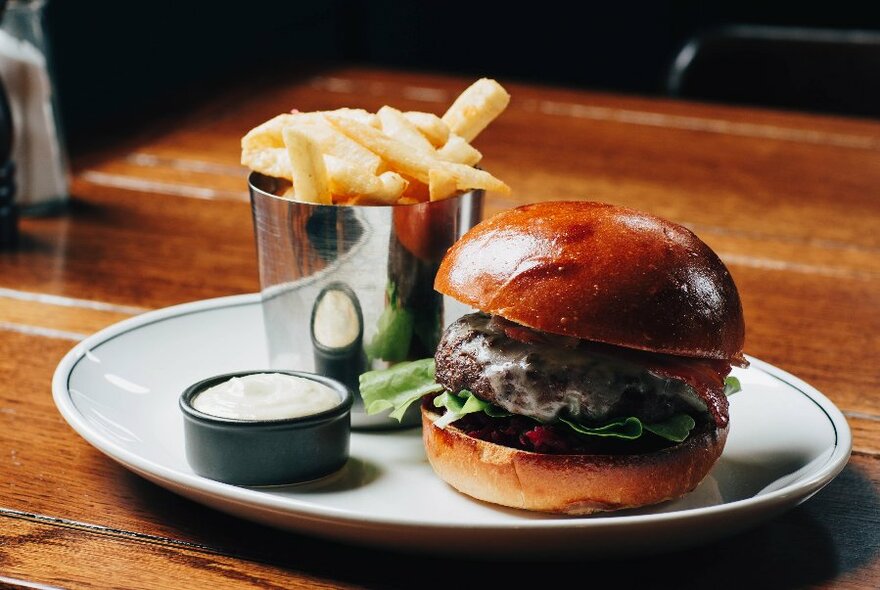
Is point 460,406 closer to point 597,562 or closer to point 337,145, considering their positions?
point 597,562

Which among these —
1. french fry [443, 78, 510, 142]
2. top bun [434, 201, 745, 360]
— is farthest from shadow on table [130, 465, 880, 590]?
french fry [443, 78, 510, 142]

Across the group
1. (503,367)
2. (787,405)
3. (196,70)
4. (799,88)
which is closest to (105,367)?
(503,367)

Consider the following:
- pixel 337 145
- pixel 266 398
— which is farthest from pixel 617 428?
pixel 337 145

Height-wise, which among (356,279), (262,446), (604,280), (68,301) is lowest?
(68,301)

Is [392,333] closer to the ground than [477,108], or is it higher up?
closer to the ground

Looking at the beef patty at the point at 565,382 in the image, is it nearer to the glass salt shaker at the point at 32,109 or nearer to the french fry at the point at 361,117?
the french fry at the point at 361,117

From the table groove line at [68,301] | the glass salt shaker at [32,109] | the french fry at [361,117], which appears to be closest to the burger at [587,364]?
the french fry at [361,117]

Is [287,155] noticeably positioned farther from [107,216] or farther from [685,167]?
[685,167]

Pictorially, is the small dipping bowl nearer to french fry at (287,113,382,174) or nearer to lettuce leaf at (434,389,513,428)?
lettuce leaf at (434,389,513,428)
